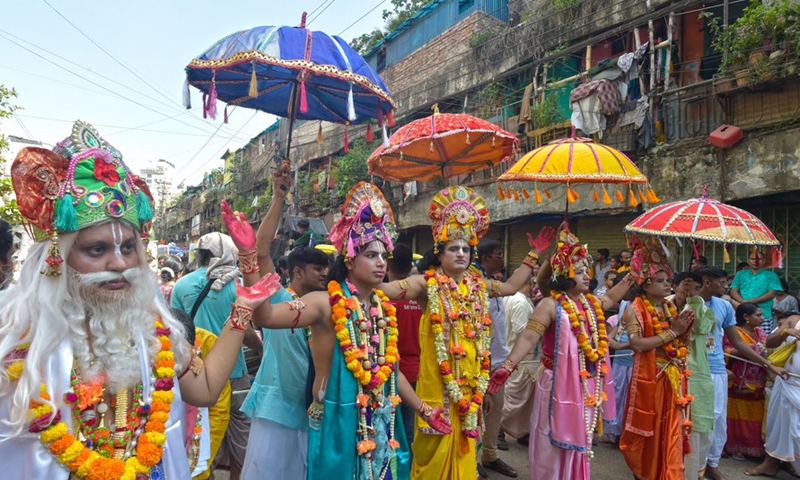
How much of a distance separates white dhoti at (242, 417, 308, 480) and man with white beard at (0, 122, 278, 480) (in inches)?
54.3

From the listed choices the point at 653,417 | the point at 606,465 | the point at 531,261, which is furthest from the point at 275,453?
the point at 606,465

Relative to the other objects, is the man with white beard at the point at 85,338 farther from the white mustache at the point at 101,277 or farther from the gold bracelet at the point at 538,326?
the gold bracelet at the point at 538,326

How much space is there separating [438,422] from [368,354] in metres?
0.79

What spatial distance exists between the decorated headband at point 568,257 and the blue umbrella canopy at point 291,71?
182 centimetres

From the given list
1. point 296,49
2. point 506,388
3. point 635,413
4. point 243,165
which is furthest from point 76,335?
point 243,165

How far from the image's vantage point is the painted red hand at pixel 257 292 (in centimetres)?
206

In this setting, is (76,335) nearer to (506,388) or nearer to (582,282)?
(582,282)

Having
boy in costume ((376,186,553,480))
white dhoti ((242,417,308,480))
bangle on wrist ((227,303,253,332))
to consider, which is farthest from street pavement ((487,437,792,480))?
bangle on wrist ((227,303,253,332))

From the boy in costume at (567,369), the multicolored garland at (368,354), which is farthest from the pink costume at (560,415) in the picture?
the multicolored garland at (368,354)

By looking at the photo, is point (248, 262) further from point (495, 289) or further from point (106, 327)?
point (495, 289)

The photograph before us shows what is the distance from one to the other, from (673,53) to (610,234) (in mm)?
4355

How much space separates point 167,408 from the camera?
1856 mm

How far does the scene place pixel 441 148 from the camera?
5281 mm

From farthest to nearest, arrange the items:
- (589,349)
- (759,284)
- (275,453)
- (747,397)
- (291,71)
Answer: (759,284) → (747,397) → (589,349) → (291,71) → (275,453)
